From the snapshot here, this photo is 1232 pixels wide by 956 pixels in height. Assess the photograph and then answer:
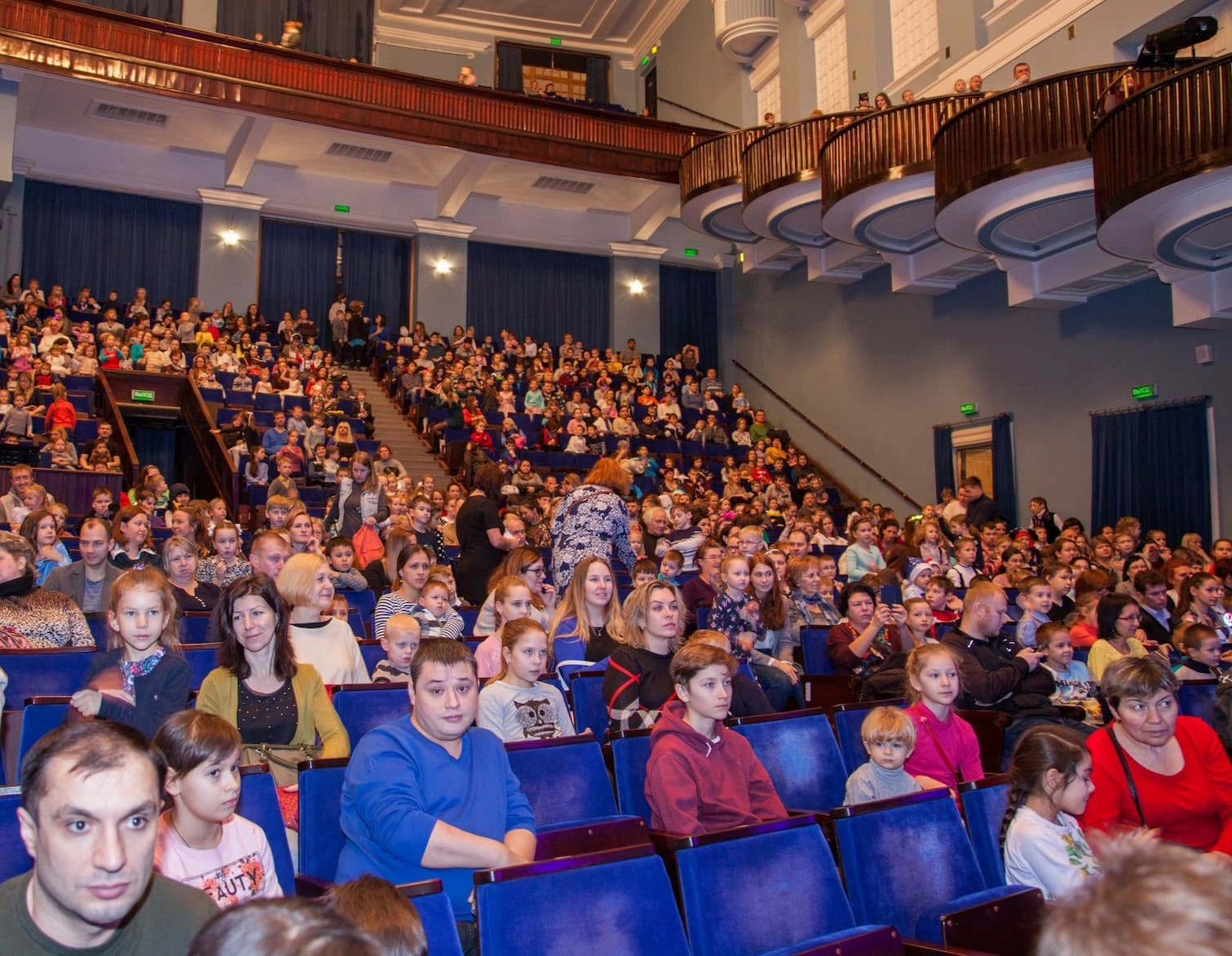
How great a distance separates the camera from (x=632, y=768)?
309 cm

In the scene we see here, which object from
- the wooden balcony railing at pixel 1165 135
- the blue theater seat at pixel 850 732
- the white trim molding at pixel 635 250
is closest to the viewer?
the blue theater seat at pixel 850 732

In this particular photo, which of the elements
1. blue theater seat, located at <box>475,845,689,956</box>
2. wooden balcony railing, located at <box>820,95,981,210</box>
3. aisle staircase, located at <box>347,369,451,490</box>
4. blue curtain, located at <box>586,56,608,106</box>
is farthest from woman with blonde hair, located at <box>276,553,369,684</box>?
blue curtain, located at <box>586,56,608,106</box>

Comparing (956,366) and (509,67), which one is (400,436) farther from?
(509,67)

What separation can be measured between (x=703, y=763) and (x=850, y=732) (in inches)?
40.1

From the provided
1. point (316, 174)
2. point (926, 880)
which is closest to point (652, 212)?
point (316, 174)

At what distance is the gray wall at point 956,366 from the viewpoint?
10.2 meters

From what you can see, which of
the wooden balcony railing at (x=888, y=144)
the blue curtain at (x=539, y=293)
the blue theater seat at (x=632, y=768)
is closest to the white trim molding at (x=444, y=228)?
the blue curtain at (x=539, y=293)

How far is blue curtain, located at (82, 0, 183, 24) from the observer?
1418cm

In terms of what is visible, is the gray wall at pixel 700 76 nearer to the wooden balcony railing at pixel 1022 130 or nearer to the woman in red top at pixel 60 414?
the wooden balcony railing at pixel 1022 130

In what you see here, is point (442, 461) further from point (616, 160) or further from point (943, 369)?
point (943, 369)

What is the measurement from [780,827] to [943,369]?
11.1m

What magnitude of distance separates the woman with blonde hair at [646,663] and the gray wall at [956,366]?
25.5 feet

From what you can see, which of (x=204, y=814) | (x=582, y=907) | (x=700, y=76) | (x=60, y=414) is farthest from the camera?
(x=700, y=76)

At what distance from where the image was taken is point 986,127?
346 inches
